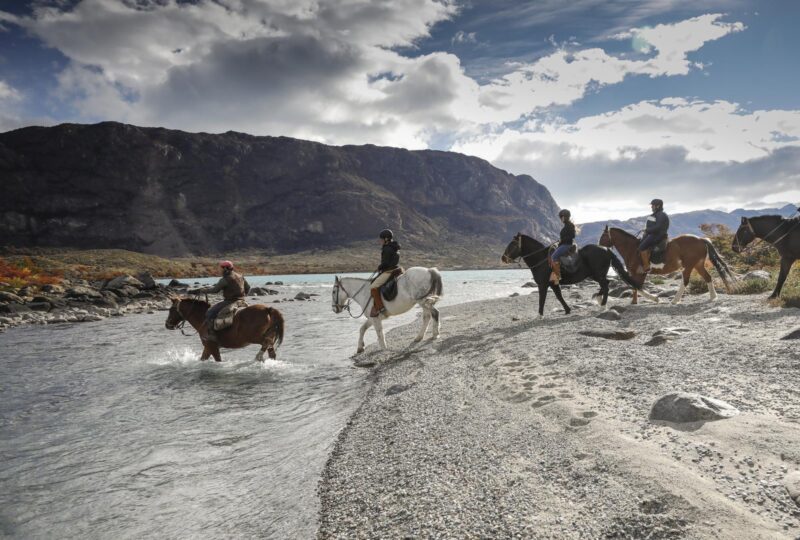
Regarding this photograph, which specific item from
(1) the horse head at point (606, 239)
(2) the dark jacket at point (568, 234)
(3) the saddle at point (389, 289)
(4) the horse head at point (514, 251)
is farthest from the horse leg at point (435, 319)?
(1) the horse head at point (606, 239)

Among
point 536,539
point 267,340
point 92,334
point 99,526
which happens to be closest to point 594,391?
point 536,539

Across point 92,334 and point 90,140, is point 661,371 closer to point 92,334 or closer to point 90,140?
point 92,334

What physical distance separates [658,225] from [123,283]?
40384 millimetres

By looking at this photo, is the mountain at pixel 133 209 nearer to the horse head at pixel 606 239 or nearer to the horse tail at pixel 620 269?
the horse head at pixel 606 239

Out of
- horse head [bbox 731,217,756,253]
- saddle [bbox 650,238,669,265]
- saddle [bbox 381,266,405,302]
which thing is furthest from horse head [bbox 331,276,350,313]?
horse head [bbox 731,217,756,253]

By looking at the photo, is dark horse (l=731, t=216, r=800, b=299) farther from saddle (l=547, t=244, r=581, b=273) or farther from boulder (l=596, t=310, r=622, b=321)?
saddle (l=547, t=244, r=581, b=273)

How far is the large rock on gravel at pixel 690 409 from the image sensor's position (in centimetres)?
426

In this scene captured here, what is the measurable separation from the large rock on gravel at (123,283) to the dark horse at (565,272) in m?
35.0

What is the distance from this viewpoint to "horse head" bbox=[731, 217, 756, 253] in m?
12.9

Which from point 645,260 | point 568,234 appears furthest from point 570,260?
point 645,260

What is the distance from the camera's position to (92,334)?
18.4 m

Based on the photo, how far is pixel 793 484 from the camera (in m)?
2.95

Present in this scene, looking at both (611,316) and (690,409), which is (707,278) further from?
(690,409)

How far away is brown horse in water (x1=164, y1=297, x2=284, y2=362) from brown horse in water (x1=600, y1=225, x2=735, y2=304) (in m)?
12.5
